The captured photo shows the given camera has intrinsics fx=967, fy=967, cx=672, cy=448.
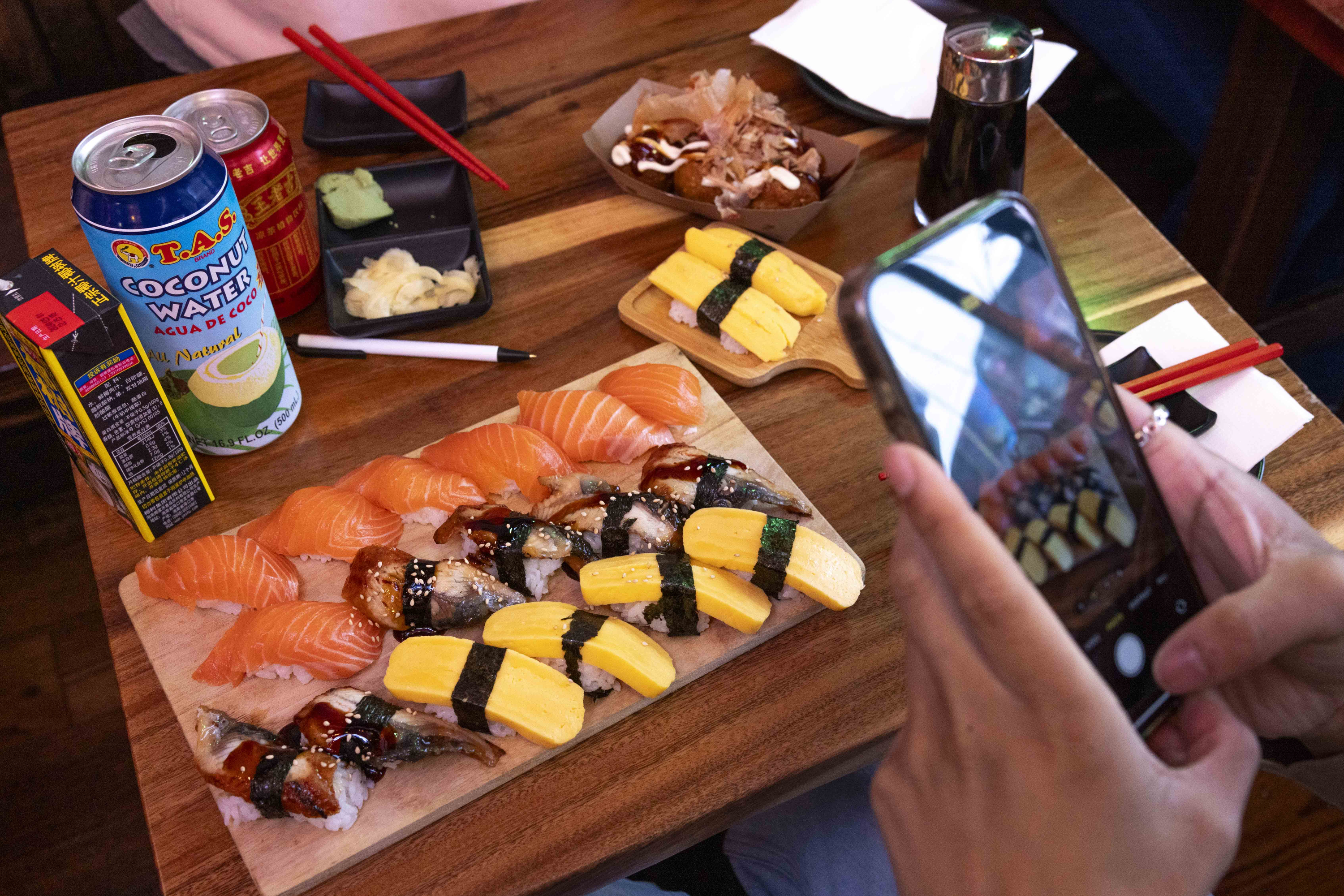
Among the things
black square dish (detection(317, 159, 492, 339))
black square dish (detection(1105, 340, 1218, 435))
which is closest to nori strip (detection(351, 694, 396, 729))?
black square dish (detection(317, 159, 492, 339))

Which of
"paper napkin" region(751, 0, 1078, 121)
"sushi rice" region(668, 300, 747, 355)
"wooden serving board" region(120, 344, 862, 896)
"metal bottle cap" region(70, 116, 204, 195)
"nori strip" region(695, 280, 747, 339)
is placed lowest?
"wooden serving board" region(120, 344, 862, 896)

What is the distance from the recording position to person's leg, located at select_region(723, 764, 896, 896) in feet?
4.45

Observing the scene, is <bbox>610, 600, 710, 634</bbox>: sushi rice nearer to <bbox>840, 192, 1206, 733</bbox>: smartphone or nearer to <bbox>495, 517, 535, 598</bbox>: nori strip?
<bbox>495, 517, 535, 598</bbox>: nori strip

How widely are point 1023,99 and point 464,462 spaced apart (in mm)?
1035

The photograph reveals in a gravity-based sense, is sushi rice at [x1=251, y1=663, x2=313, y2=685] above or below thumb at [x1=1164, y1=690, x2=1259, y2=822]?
below

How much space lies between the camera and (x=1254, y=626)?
0.81 metres

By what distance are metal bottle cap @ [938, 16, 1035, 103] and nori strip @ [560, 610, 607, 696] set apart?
999mm

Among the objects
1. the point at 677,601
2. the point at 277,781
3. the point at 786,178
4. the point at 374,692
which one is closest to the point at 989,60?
the point at 786,178

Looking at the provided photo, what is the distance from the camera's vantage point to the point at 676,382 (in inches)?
59.0

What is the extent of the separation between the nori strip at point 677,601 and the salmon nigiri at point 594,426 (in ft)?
0.83

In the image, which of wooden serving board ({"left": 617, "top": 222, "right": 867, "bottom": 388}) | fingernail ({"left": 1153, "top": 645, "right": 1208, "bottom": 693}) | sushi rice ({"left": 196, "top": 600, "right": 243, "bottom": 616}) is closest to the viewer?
fingernail ({"left": 1153, "top": 645, "right": 1208, "bottom": 693})

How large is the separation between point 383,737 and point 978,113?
1.26 m

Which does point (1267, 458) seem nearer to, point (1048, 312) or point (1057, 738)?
point (1048, 312)

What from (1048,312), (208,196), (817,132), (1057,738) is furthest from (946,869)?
(817,132)
